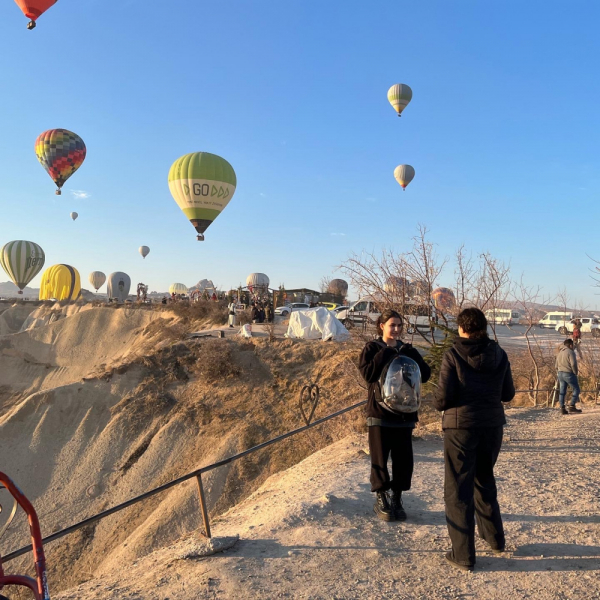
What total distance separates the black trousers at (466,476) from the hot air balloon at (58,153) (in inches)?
1369

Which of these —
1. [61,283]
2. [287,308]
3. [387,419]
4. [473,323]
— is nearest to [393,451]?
[387,419]

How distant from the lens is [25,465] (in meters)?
16.2

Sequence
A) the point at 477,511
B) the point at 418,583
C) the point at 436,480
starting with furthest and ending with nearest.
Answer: the point at 436,480 < the point at 477,511 < the point at 418,583

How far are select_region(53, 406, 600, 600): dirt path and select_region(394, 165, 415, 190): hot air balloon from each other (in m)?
30.0

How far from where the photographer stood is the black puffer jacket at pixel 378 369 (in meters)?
3.86

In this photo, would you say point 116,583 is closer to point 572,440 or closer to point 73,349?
point 572,440

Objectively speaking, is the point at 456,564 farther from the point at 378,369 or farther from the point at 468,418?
the point at 378,369

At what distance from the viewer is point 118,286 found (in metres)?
62.9

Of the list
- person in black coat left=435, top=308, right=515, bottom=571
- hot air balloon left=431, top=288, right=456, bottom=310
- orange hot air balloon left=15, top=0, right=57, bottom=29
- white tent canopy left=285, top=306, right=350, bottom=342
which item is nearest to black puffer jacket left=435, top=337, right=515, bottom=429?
person in black coat left=435, top=308, right=515, bottom=571

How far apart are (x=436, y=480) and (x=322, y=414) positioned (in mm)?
10733

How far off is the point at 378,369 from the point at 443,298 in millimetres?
6854

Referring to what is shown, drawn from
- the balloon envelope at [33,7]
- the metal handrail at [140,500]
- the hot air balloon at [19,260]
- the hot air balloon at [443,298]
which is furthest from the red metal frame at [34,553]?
the hot air balloon at [19,260]

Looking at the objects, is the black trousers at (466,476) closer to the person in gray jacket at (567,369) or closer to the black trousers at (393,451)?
the black trousers at (393,451)

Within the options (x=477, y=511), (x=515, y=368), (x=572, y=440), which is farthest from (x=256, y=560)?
(x=515, y=368)
